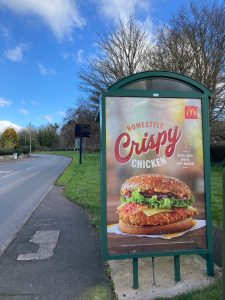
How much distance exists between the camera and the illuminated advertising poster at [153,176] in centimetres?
422

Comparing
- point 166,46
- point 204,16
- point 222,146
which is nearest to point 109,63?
point 166,46

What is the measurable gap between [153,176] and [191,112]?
0.94m

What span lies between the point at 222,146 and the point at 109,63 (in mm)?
14767

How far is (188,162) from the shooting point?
4.38 meters

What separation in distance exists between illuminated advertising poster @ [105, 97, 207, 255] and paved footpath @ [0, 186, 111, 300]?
0.76 metres

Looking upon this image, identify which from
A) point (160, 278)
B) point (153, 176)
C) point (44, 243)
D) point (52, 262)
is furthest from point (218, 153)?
point (153, 176)

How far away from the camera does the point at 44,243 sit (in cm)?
629

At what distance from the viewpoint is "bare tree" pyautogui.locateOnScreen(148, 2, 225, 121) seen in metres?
23.2

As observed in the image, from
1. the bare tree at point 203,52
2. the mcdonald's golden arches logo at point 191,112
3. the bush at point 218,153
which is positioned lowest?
the bush at point 218,153

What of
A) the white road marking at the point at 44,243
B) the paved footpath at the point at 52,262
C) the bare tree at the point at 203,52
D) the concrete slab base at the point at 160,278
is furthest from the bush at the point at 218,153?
the concrete slab base at the point at 160,278

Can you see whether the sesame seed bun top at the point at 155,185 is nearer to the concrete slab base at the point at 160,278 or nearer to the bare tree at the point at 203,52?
the concrete slab base at the point at 160,278

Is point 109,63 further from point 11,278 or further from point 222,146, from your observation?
point 11,278

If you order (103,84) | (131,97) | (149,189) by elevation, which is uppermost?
(103,84)

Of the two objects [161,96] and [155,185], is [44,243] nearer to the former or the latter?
[155,185]
